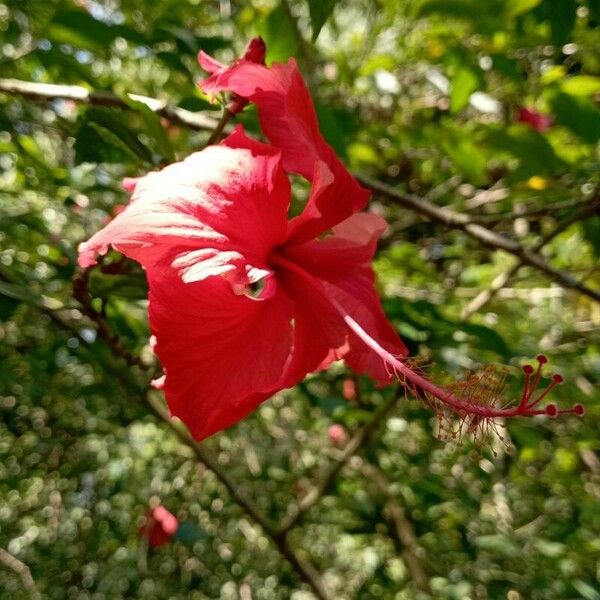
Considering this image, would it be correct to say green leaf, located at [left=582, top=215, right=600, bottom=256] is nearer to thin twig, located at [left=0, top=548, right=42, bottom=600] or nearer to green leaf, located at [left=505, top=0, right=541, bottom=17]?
green leaf, located at [left=505, top=0, right=541, bottom=17]

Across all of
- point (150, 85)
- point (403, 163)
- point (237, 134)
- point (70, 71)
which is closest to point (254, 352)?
point (237, 134)

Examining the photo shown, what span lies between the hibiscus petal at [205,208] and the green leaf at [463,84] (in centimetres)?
75

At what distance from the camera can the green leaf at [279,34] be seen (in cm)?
108

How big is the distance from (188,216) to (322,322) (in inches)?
8.8

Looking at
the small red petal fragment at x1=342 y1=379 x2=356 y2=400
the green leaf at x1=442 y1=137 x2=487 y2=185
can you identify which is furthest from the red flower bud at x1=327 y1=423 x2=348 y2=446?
the green leaf at x1=442 y1=137 x2=487 y2=185

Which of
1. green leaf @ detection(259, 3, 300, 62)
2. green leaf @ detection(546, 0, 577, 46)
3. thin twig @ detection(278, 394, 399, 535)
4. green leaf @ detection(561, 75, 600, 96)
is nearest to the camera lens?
green leaf @ detection(546, 0, 577, 46)

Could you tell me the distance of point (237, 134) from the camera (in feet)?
2.18

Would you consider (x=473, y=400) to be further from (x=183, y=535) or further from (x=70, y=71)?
(x=183, y=535)

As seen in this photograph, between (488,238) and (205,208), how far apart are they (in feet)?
2.08

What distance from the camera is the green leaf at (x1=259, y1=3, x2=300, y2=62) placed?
1076 mm

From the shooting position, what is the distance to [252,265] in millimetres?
685

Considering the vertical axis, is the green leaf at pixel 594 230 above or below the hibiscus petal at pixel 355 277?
below

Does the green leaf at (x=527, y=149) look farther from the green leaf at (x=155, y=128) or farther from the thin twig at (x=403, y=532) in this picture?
the thin twig at (x=403, y=532)

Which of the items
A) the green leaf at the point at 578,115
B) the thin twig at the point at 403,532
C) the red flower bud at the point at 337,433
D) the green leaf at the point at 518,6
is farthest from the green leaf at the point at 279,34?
the red flower bud at the point at 337,433
